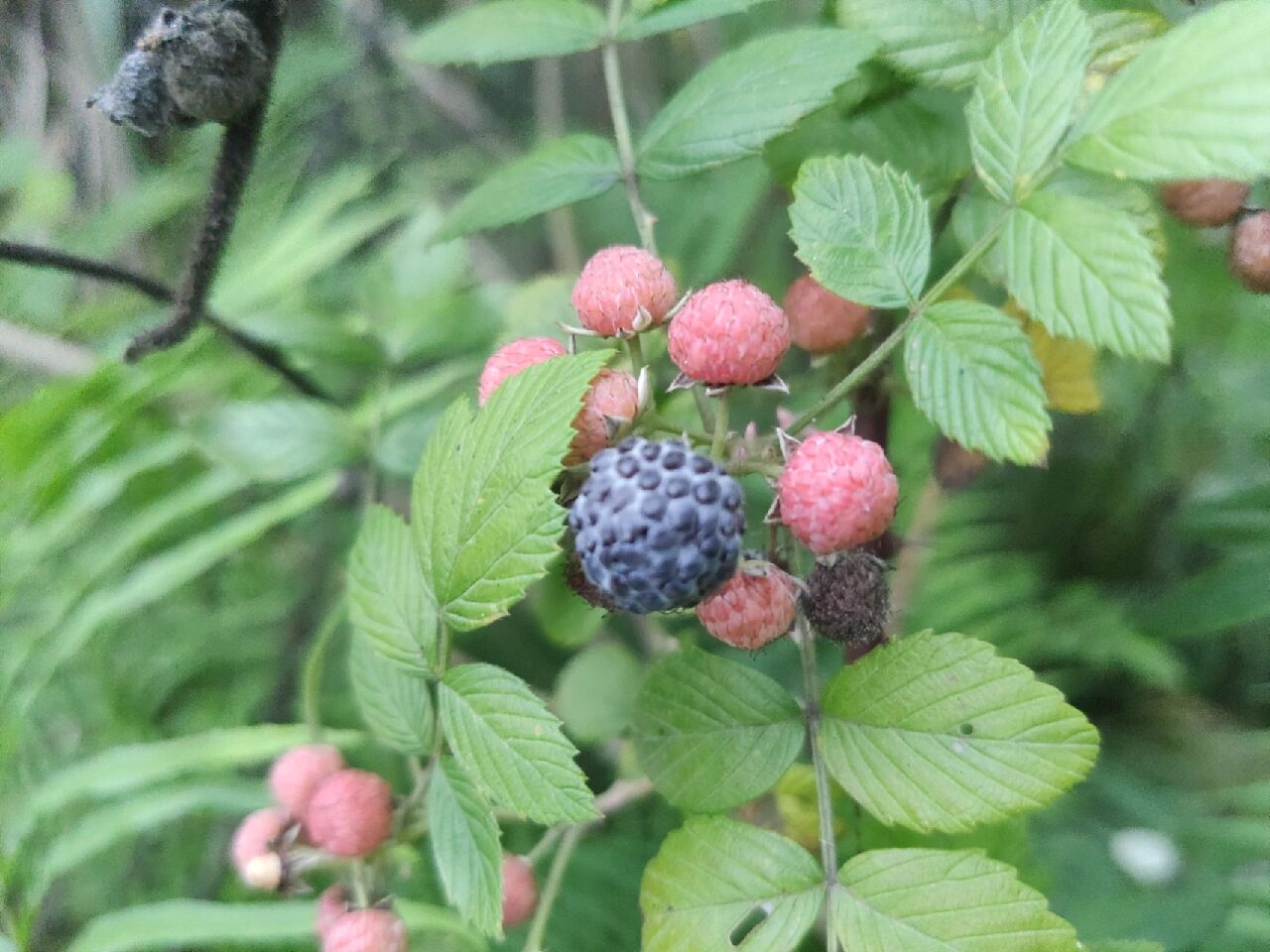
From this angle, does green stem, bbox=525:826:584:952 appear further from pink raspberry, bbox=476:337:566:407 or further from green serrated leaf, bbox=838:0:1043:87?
green serrated leaf, bbox=838:0:1043:87

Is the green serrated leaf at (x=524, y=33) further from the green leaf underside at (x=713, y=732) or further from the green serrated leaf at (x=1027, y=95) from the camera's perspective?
the green leaf underside at (x=713, y=732)

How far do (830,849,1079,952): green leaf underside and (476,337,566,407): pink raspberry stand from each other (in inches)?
15.2

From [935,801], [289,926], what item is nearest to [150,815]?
[289,926]

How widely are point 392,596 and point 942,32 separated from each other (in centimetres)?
57

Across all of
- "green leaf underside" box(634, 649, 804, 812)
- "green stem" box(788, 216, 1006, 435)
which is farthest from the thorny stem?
"green leaf underside" box(634, 649, 804, 812)

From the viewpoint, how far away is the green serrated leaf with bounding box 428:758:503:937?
0.56 metres

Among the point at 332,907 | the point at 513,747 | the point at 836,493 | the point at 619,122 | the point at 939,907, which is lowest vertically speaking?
the point at 332,907

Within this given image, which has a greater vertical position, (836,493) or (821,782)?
(836,493)

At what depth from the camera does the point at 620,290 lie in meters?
0.56

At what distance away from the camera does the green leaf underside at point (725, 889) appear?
57 centimetres

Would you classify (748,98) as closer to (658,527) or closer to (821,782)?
(658,527)

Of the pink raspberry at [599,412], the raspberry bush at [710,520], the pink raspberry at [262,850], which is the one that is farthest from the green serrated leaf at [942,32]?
the pink raspberry at [262,850]

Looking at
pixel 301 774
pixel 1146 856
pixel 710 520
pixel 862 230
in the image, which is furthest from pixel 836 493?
pixel 1146 856

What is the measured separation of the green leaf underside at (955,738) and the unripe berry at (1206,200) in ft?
1.22
